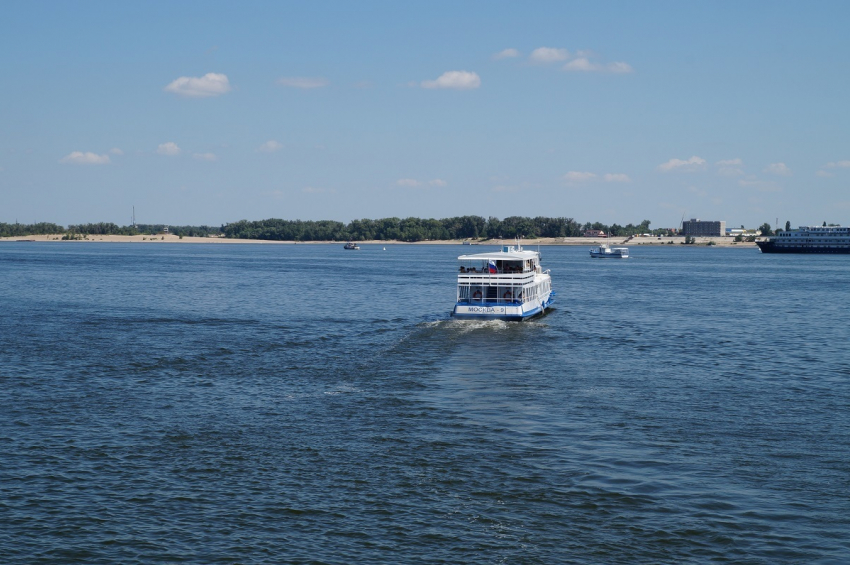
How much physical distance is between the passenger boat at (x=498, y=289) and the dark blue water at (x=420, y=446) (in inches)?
187

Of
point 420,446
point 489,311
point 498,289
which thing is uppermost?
point 498,289

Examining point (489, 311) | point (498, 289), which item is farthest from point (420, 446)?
point (498, 289)

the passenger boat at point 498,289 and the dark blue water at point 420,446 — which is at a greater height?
the passenger boat at point 498,289

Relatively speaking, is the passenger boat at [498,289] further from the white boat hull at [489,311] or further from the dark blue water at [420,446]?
the dark blue water at [420,446]

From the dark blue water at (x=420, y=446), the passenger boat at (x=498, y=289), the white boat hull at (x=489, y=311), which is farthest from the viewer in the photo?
the passenger boat at (x=498, y=289)

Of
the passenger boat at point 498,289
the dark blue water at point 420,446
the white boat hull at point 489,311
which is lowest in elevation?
the dark blue water at point 420,446

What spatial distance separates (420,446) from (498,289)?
4249cm

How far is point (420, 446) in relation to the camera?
29859 millimetres

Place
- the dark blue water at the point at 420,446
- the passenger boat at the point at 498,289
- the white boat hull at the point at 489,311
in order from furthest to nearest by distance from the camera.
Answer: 1. the passenger boat at the point at 498,289
2. the white boat hull at the point at 489,311
3. the dark blue water at the point at 420,446

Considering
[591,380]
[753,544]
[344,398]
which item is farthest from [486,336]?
[753,544]

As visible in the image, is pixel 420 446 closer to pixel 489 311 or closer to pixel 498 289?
pixel 489 311

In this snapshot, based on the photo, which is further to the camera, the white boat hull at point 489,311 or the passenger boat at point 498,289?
the passenger boat at point 498,289

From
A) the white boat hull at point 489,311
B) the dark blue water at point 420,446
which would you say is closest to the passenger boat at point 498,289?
the white boat hull at point 489,311

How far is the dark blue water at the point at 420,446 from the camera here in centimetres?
2162
